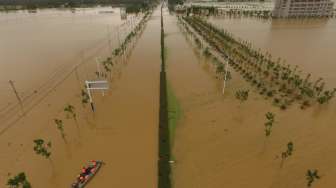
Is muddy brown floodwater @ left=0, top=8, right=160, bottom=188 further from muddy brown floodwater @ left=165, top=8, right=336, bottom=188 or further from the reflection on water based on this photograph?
the reflection on water

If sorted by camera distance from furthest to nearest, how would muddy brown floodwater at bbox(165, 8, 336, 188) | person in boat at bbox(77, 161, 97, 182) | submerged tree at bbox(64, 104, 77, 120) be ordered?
1. submerged tree at bbox(64, 104, 77, 120)
2. muddy brown floodwater at bbox(165, 8, 336, 188)
3. person in boat at bbox(77, 161, 97, 182)

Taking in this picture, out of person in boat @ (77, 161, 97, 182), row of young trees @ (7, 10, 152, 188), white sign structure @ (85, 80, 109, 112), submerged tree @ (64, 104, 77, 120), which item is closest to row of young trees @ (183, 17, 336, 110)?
white sign structure @ (85, 80, 109, 112)

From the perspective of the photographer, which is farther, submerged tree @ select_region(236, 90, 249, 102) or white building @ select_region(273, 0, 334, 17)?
white building @ select_region(273, 0, 334, 17)

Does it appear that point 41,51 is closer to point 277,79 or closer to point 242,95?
point 242,95

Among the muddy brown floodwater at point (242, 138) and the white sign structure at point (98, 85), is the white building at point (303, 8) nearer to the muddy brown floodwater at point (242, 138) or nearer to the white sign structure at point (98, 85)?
the muddy brown floodwater at point (242, 138)

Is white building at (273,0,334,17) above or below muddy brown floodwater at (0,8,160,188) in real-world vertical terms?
above

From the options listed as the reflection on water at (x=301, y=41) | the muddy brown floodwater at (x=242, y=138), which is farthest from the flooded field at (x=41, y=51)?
the reflection on water at (x=301, y=41)
